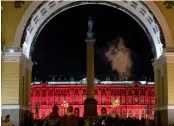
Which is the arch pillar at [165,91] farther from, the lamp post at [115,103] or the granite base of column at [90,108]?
the lamp post at [115,103]

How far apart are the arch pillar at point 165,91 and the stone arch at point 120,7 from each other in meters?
0.94

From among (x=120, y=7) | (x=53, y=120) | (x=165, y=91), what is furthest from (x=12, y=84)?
(x=53, y=120)

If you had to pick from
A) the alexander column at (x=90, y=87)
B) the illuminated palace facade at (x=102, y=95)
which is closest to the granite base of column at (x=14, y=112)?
the alexander column at (x=90, y=87)

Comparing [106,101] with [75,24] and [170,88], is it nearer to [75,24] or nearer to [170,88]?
[75,24]

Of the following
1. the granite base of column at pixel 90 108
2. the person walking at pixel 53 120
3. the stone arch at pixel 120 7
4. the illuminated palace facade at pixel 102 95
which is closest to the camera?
the person walking at pixel 53 120

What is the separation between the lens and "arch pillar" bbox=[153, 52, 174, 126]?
26905mm

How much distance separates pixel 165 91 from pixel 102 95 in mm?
54388

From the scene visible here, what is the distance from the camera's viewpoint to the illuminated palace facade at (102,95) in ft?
264

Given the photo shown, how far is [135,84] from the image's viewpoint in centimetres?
8125

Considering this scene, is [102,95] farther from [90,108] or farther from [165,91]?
[165,91]

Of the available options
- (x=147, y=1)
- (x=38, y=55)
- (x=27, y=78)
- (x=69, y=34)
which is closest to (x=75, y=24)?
(x=69, y=34)

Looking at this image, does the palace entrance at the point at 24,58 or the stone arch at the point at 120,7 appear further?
the stone arch at the point at 120,7

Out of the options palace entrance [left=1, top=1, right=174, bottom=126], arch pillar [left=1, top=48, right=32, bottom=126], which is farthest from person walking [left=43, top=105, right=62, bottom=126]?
arch pillar [left=1, top=48, right=32, bottom=126]

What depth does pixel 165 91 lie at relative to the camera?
28062 millimetres
